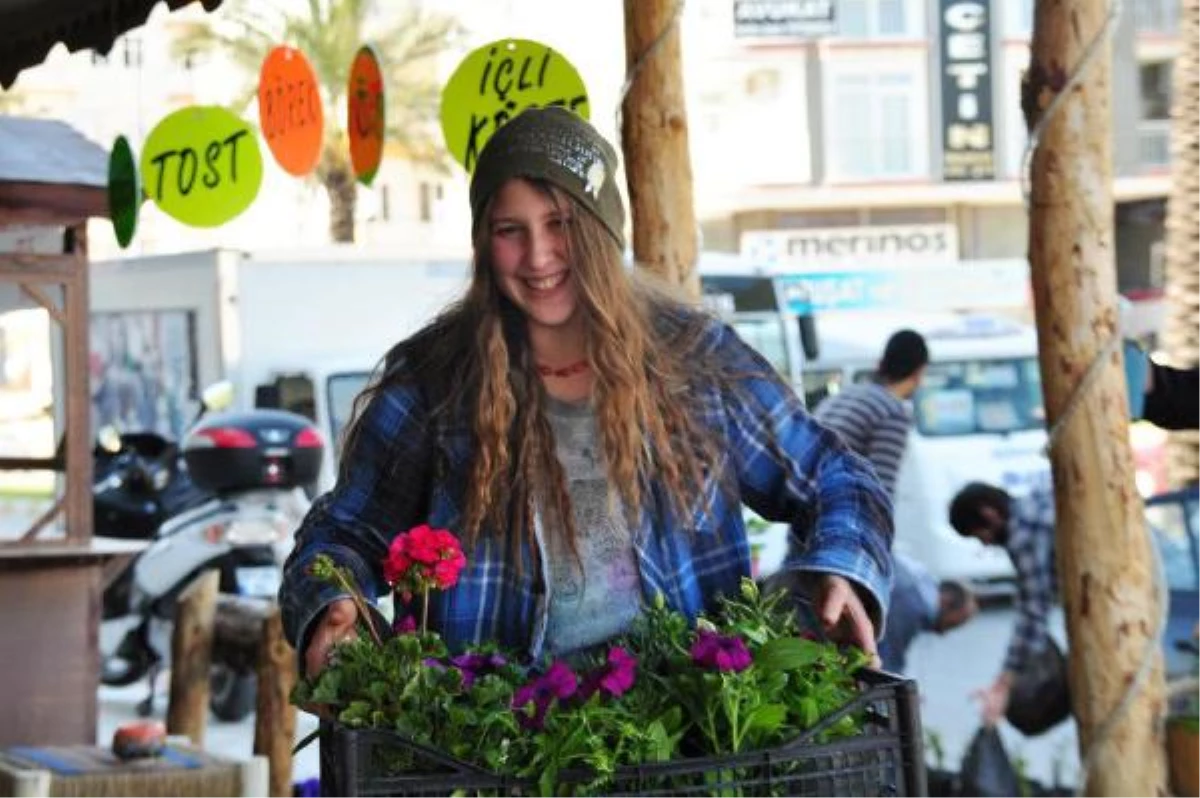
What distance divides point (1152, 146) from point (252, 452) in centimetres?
3896

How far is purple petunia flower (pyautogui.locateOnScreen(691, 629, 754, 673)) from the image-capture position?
2557 millimetres

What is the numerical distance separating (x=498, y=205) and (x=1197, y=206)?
823 centimetres

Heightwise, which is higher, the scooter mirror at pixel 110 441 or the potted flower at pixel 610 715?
the potted flower at pixel 610 715

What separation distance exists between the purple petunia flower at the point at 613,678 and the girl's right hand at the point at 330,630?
0.37m

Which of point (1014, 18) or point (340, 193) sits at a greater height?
point (1014, 18)

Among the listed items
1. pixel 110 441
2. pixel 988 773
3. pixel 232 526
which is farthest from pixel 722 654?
pixel 110 441

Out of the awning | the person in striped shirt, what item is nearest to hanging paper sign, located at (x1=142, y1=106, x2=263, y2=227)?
the awning

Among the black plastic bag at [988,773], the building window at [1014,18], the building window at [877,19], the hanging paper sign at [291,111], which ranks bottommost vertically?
the black plastic bag at [988,773]

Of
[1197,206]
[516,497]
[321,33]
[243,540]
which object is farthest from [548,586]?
[321,33]

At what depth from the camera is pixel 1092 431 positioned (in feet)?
16.3

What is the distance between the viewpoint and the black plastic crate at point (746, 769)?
244 centimetres

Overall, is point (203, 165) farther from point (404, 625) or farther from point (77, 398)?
point (404, 625)

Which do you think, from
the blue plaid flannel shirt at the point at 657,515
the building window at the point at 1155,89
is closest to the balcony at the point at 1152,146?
the building window at the point at 1155,89

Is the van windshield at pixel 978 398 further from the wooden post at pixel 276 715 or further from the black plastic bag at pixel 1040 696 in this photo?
the wooden post at pixel 276 715
